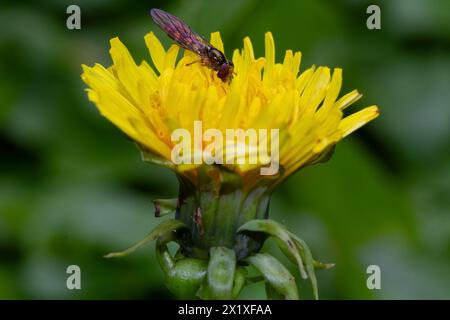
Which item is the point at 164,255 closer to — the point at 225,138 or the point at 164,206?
the point at 164,206

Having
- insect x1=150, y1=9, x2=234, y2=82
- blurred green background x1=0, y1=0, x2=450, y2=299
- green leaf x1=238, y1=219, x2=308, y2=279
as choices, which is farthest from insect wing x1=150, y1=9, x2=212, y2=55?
blurred green background x1=0, y1=0, x2=450, y2=299

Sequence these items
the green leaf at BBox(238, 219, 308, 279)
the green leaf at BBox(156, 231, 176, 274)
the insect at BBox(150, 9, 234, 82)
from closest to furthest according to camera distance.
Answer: the green leaf at BBox(238, 219, 308, 279) → the green leaf at BBox(156, 231, 176, 274) → the insect at BBox(150, 9, 234, 82)

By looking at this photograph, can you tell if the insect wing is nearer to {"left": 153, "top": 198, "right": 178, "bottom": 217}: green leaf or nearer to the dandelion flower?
the dandelion flower

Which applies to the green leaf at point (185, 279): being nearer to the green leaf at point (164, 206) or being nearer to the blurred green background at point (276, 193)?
the green leaf at point (164, 206)

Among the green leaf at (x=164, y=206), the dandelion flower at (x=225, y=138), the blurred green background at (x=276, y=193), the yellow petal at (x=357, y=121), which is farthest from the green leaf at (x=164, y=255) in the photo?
the blurred green background at (x=276, y=193)

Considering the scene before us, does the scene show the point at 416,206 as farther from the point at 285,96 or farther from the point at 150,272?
the point at 285,96
